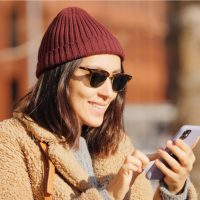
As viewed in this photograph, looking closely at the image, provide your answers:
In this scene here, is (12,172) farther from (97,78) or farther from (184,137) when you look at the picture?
(184,137)

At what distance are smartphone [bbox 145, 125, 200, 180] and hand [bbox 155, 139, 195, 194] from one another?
0.08 feet

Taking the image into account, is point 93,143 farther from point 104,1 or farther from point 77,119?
point 104,1

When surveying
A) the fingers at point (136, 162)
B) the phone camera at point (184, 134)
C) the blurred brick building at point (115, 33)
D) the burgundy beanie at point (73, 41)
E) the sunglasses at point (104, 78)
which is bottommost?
the blurred brick building at point (115, 33)

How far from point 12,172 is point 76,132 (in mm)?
293

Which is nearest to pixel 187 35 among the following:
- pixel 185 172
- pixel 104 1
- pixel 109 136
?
pixel 109 136

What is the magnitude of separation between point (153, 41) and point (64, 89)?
15.4 m

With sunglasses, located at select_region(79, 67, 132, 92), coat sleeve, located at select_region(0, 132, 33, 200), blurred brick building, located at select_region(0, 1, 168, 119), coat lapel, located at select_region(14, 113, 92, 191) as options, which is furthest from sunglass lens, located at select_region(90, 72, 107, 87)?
blurred brick building, located at select_region(0, 1, 168, 119)

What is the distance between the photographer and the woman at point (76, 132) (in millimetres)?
2168

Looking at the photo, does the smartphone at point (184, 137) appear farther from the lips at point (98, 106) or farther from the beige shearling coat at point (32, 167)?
the lips at point (98, 106)

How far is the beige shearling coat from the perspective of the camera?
2.17 m

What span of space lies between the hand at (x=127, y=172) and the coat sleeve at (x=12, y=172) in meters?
0.28

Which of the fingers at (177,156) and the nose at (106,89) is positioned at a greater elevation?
the nose at (106,89)

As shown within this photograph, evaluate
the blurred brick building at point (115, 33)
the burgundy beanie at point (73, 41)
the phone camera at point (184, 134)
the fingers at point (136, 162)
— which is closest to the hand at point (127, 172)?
the fingers at point (136, 162)

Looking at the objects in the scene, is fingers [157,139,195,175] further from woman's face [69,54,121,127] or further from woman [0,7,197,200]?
woman's face [69,54,121,127]
